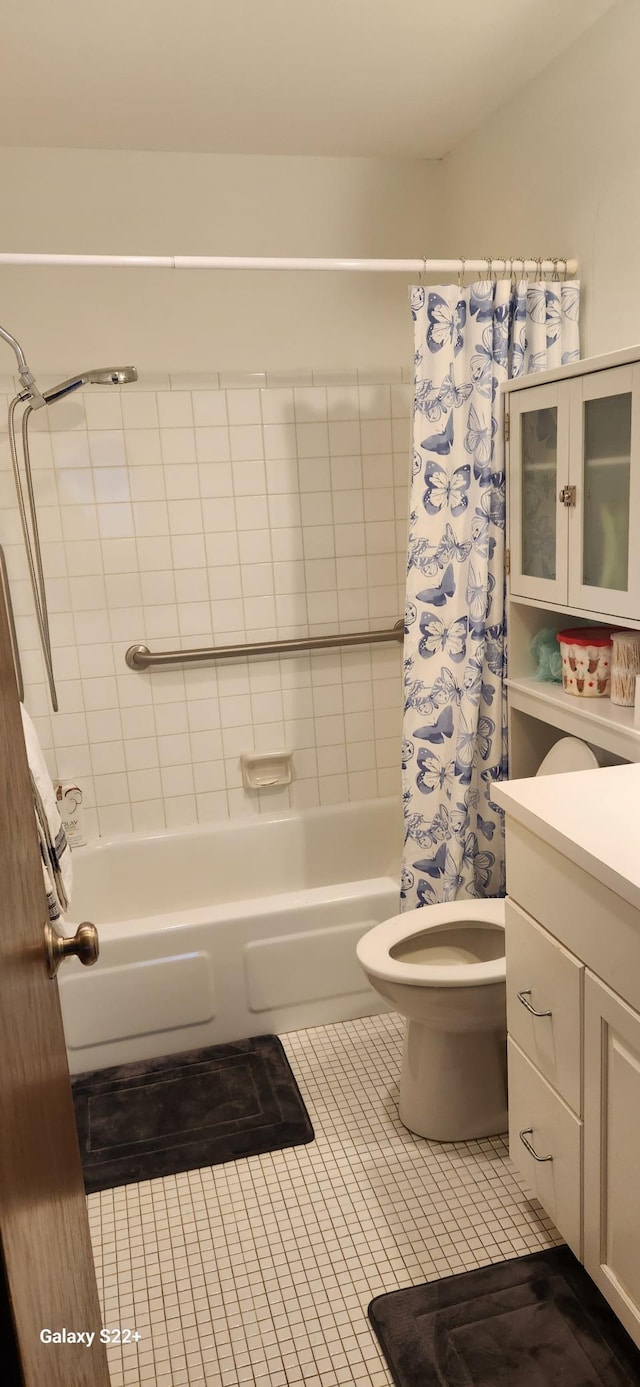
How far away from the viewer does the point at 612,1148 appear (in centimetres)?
135

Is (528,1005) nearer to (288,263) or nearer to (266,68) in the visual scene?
(288,263)

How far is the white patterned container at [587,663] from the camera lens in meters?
1.94

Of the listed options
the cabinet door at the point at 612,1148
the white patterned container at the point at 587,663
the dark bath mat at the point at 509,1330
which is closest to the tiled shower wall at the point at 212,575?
the white patterned container at the point at 587,663

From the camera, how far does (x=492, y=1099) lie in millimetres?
2014

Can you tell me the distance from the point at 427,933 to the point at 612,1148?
33.4 inches

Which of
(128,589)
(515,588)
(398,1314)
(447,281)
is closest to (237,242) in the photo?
(447,281)

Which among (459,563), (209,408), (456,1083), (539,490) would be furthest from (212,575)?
(456,1083)

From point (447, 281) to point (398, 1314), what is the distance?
266 centimetres

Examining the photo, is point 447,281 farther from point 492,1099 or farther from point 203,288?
point 492,1099

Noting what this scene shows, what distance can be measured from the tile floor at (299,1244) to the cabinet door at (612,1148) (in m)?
0.37

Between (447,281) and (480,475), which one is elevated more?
(447,281)

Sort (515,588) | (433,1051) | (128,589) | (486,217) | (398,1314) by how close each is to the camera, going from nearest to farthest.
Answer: (398,1314) → (433,1051) → (515,588) → (486,217) → (128,589)

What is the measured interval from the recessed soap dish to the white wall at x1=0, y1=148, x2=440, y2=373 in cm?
119

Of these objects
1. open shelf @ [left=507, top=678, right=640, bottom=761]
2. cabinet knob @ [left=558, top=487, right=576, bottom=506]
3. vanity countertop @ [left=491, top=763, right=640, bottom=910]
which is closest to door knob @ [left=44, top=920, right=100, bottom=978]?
Answer: vanity countertop @ [left=491, top=763, right=640, bottom=910]
